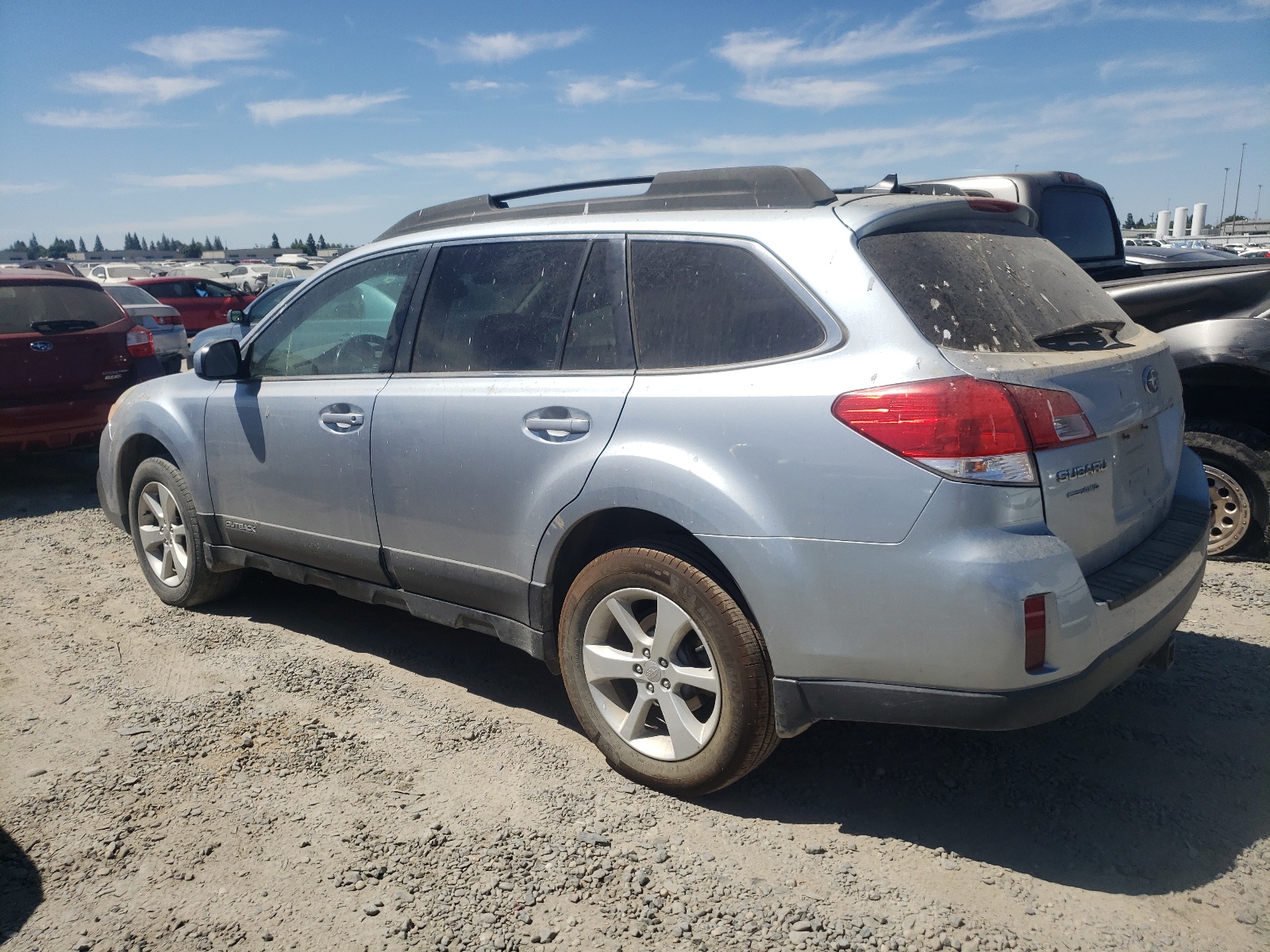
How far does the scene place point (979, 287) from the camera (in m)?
2.76

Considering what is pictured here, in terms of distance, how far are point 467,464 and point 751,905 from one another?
174 cm

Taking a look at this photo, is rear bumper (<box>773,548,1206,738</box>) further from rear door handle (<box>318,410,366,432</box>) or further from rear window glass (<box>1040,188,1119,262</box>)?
rear window glass (<box>1040,188,1119,262</box>)

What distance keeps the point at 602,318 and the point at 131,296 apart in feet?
60.5

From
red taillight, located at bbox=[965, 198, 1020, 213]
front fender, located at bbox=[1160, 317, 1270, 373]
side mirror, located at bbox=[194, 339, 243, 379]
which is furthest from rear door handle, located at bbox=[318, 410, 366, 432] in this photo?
front fender, located at bbox=[1160, 317, 1270, 373]

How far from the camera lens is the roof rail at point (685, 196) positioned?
9.85ft

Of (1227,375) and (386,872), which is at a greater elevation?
(1227,375)

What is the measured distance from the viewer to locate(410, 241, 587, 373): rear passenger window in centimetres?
334

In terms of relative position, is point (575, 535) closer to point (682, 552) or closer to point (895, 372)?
point (682, 552)

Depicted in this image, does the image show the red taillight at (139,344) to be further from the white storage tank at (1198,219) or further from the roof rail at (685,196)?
the white storage tank at (1198,219)

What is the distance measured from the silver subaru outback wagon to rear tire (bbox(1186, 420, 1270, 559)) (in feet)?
6.06

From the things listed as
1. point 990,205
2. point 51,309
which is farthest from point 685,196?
point 51,309

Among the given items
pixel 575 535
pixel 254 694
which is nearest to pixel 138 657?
pixel 254 694

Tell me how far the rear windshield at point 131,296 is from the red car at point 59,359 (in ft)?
35.4

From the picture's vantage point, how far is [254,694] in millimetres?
3930
